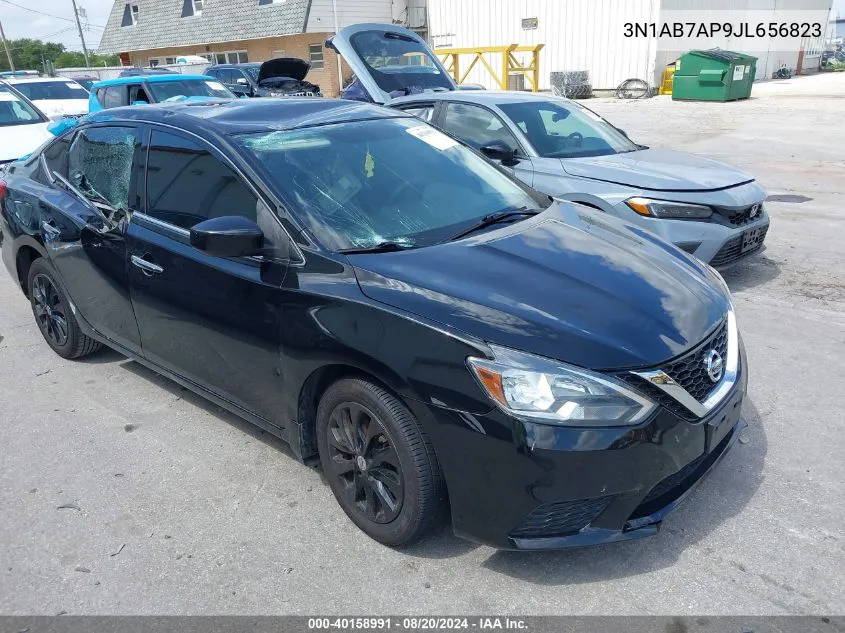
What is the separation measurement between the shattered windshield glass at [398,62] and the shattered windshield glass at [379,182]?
246 inches

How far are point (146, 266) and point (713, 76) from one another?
2320 centimetres

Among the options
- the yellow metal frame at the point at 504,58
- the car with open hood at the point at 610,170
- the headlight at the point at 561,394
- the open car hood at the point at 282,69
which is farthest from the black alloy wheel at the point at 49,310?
the yellow metal frame at the point at 504,58

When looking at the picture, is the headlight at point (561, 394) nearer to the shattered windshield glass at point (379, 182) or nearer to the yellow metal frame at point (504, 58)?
the shattered windshield glass at point (379, 182)

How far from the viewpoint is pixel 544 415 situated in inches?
96.4

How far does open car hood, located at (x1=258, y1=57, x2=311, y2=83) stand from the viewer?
1625 centimetres

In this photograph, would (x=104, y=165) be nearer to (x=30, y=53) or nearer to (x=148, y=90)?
(x=148, y=90)

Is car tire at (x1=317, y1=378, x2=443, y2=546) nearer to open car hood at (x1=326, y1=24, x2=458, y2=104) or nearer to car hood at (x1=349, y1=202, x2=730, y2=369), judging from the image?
car hood at (x1=349, y1=202, x2=730, y2=369)

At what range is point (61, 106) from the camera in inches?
595

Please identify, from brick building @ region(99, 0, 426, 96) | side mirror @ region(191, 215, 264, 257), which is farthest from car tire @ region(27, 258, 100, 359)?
brick building @ region(99, 0, 426, 96)

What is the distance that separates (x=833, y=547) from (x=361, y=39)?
9.16 m

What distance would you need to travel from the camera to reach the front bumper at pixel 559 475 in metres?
2.45

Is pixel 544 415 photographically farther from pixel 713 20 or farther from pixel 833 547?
pixel 713 20

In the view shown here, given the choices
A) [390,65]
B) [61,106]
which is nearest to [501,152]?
[390,65]

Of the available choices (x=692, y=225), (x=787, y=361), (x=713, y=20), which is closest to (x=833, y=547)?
(x=787, y=361)
